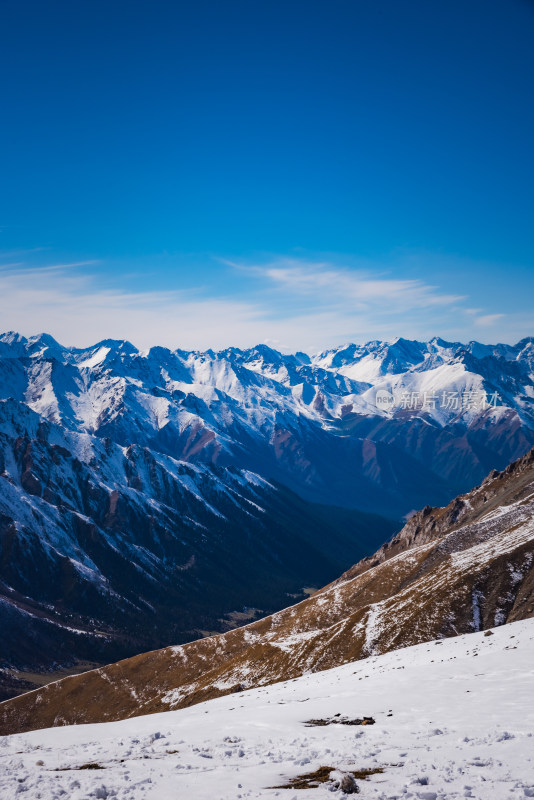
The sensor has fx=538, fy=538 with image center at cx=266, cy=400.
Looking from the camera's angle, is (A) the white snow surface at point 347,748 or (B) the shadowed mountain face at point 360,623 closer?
(A) the white snow surface at point 347,748

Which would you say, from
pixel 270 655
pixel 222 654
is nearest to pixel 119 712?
pixel 222 654

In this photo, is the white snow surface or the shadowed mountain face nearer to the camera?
the white snow surface

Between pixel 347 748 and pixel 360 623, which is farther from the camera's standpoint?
pixel 360 623

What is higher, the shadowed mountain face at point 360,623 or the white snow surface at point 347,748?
the white snow surface at point 347,748

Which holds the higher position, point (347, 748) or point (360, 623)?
point (347, 748)
